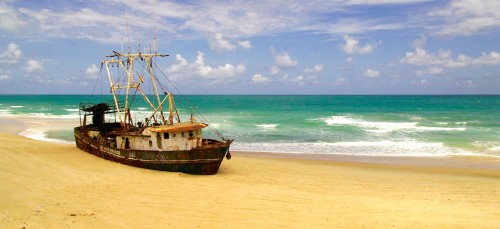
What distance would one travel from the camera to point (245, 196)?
13.4 m

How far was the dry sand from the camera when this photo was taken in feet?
35.4

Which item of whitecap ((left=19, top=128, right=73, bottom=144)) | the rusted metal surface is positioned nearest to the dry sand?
the rusted metal surface

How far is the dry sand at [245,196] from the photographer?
10797mm

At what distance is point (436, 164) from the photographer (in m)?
20.9

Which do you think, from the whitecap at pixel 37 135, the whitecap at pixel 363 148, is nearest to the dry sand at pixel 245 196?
the whitecap at pixel 363 148

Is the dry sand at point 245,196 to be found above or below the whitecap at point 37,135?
below

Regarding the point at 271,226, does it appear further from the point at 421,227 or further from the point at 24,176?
the point at 24,176

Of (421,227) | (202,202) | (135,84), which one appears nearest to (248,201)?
(202,202)

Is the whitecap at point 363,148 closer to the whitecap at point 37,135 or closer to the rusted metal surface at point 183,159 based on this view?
the rusted metal surface at point 183,159

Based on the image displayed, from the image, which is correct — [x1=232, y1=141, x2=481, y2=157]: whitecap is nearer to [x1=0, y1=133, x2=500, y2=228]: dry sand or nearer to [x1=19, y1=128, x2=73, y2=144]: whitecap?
[x1=0, y1=133, x2=500, y2=228]: dry sand

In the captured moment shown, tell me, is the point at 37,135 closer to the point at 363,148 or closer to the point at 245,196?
the point at 245,196

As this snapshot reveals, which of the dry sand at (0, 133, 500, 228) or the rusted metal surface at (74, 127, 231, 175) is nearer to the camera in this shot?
the dry sand at (0, 133, 500, 228)

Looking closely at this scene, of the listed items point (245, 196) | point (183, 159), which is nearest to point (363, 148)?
point (183, 159)

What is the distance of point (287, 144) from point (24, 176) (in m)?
17.7
